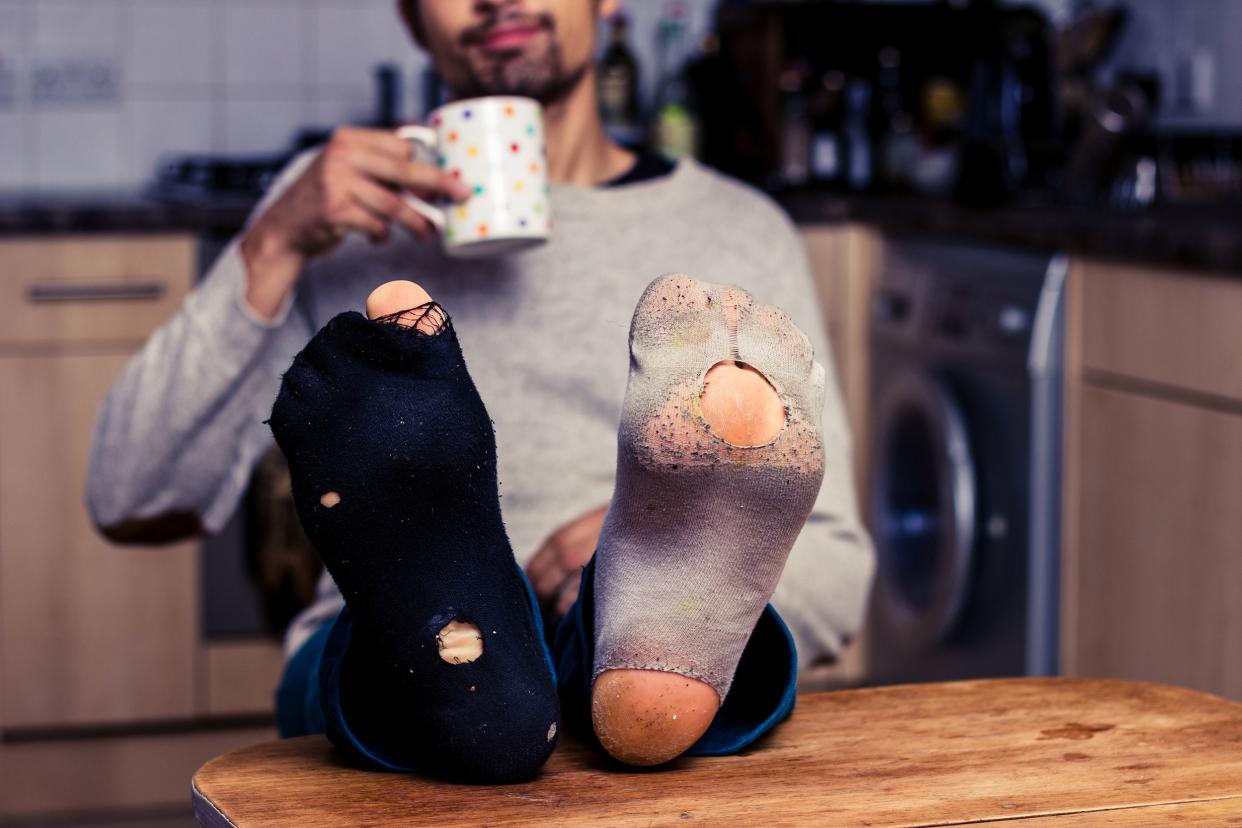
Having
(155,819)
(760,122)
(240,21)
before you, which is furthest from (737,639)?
(240,21)

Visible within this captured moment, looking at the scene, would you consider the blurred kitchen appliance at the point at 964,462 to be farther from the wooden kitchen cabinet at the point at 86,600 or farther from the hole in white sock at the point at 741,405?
the hole in white sock at the point at 741,405

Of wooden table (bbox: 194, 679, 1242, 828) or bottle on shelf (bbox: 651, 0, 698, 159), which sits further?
bottle on shelf (bbox: 651, 0, 698, 159)

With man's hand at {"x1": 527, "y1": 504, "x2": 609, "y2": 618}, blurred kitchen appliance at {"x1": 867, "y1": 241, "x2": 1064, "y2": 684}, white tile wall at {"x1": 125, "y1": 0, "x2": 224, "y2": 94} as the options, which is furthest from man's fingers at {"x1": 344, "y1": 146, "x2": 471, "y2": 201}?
white tile wall at {"x1": 125, "y1": 0, "x2": 224, "y2": 94}

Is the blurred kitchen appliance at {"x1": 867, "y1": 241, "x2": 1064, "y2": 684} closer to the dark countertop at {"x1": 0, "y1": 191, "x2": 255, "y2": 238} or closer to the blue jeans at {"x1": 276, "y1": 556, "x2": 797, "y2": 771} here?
the dark countertop at {"x1": 0, "y1": 191, "x2": 255, "y2": 238}

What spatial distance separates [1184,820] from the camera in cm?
50

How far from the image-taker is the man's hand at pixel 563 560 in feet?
2.81

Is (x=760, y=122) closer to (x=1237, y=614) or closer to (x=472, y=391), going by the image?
(x=1237, y=614)

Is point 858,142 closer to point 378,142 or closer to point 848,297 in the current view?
point 848,297

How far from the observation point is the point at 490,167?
940 mm

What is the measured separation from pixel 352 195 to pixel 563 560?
26 cm

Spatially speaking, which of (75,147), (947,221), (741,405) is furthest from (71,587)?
(741,405)

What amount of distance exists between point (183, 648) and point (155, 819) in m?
0.25

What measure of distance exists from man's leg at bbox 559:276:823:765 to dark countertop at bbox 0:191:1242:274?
1106 millimetres

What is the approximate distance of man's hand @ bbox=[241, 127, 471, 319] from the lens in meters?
0.93
